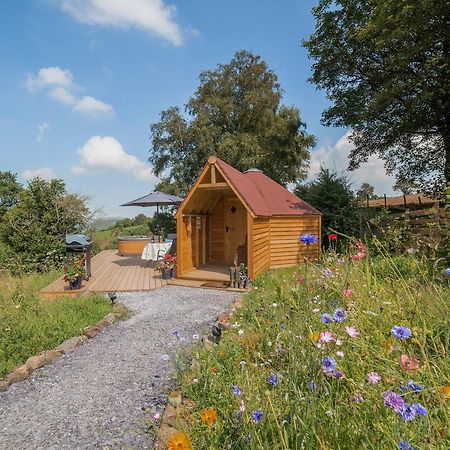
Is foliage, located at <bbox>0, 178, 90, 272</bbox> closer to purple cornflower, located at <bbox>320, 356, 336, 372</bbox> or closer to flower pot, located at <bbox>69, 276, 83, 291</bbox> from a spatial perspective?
flower pot, located at <bbox>69, 276, 83, 291</bbox>

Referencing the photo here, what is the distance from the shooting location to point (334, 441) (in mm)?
1535

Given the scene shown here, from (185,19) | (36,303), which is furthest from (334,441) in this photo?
(185,19)

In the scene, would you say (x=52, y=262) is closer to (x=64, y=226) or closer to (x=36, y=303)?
(x=64, y=226)

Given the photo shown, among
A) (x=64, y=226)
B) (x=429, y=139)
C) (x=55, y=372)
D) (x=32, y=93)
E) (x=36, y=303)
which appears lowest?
(x=55, y=372)

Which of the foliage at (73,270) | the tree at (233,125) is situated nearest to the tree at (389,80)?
the tree at (233,125)

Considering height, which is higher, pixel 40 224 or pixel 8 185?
pixel 8 185

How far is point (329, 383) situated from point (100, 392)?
276 cm

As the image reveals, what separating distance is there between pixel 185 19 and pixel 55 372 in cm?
763

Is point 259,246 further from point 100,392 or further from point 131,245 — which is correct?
point 131,245

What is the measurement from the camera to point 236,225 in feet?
38.6

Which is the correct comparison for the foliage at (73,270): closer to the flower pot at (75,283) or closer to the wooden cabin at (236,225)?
the flower pot at (75,283)

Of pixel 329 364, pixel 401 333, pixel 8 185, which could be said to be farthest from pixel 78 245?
pixel 8 185

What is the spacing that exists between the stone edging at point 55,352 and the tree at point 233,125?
16522mm

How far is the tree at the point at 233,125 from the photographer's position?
2156 cm
